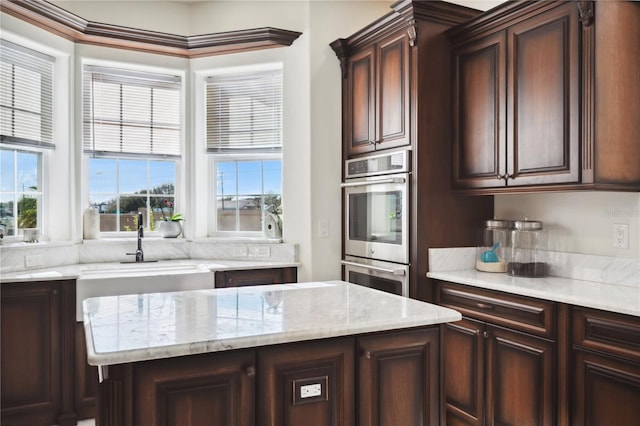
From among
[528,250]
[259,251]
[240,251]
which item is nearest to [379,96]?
[528,250]

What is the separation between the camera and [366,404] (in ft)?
5.42

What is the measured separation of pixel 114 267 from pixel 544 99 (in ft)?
9.93

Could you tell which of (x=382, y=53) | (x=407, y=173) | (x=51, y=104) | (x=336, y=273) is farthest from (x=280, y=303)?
(x=51, y=104)

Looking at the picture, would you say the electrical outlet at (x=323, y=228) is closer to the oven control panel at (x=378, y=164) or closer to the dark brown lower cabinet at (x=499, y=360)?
the oven control panel at (x=378, y=164)

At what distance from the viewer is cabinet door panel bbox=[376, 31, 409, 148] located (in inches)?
120

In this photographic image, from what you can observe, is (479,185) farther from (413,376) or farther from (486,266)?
(413,376)

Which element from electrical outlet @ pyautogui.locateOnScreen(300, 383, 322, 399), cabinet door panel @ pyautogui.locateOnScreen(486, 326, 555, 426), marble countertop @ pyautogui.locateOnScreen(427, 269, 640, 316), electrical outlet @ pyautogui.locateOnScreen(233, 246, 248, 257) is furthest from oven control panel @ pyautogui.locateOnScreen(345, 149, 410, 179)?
electrical outlet @ pyautogui.locateOnScreen(300, 383, 322, 399)

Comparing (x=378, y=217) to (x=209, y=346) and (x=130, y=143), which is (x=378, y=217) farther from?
(x=130, y=143)

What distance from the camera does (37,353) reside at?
290cm

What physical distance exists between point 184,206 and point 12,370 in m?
1.70

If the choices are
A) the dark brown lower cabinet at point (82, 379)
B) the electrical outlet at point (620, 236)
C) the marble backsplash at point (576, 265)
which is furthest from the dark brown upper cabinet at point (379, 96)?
the dark brown lower cabinet at point (82, 379)

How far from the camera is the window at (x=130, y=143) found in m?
3.83

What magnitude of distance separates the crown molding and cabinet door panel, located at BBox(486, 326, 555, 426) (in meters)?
2.71

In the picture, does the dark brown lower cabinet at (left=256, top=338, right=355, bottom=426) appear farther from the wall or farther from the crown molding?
the crown molding
